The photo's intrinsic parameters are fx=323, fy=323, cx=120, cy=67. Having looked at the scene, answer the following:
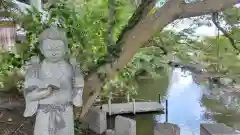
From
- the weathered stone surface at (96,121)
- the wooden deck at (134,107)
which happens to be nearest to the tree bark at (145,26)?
the weathered stone surface at (96,121)

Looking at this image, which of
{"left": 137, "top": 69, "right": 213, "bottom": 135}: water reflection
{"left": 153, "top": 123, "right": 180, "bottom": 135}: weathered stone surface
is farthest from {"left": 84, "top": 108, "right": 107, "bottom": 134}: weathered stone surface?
{"left": 137, "top": 69, "right": 213, "bottom": 135}: water reflection

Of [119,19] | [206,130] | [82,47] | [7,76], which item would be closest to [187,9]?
[119,19]

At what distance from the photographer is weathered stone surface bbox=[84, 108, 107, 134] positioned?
4031 millimetres

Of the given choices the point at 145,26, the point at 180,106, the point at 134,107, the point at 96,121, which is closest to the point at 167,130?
the point at 96,121

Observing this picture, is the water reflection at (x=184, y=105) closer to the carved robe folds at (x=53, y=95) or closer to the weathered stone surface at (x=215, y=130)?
the weathered stone surface at (x=215, y=130)

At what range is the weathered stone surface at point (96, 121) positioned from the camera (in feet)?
13.2

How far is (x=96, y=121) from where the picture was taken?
406cm

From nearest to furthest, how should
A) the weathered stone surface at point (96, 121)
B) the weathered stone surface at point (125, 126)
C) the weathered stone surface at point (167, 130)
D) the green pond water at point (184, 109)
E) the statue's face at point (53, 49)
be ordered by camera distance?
the statue's face at point (53, 49), the weathered stone surface at point (167, 130), the weathered stone surface at point (125, 126), the weathered stone surface at point (96, 121), the green pond water at point (184, 109)

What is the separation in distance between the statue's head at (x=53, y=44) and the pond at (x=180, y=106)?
2.86 metres

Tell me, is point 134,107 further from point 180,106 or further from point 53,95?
point 53,95

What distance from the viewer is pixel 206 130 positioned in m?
3.26

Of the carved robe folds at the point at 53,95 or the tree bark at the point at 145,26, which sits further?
the tree bark at the point at 145,26

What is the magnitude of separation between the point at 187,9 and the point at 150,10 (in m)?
0.53

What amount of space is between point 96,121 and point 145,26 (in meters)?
1.73
